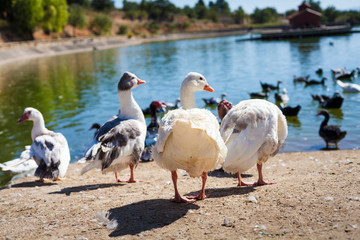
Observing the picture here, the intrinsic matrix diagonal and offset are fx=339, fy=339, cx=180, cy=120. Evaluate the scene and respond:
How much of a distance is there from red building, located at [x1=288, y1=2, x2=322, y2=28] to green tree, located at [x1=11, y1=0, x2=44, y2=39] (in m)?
60.1

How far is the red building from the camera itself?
83.8 meters

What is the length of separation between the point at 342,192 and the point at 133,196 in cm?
313

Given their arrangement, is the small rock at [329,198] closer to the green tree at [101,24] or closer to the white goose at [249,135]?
the white goose at [249,135]

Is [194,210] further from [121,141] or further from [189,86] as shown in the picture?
[121,141]

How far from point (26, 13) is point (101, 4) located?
223ft

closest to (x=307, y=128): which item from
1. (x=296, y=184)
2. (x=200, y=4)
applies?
(x=296, y=184)

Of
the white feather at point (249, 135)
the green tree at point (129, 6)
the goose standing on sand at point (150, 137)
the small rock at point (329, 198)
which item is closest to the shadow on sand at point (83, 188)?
the goose standing on sand at point (150, 137)

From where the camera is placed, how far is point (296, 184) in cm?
539

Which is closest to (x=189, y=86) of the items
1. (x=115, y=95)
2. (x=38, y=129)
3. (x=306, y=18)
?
(x=38, y=129)

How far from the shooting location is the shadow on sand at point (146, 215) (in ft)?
13.5

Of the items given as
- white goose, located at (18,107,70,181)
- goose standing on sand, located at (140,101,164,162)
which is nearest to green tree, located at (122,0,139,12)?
goose standing on sand, located at (140,101,164,162)

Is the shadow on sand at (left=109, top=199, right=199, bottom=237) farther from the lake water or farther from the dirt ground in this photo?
the lake water

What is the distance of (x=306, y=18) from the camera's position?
8456 cm

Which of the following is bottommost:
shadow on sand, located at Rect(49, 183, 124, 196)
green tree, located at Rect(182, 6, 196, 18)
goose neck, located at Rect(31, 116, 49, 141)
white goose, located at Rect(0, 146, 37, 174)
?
white goose, located at Rect(0, 146, 37, 174)
